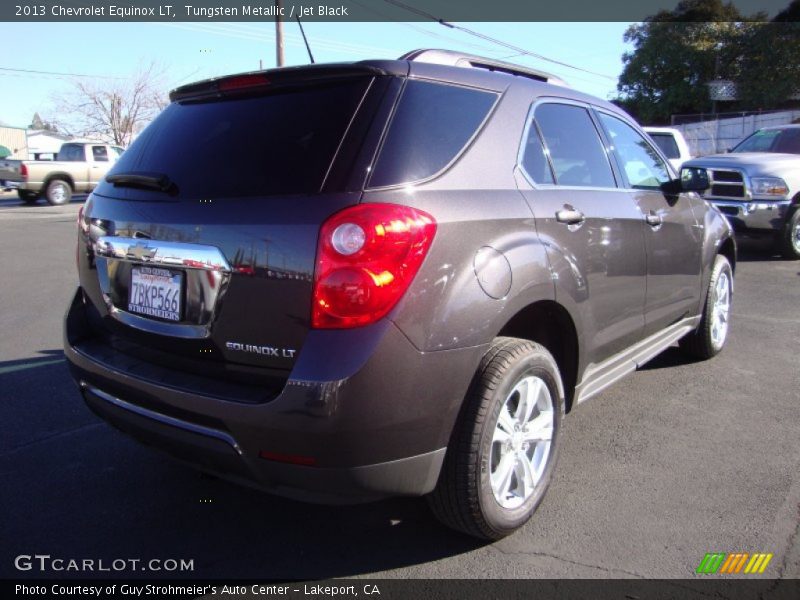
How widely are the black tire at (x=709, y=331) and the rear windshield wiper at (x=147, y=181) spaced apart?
12.8 ft

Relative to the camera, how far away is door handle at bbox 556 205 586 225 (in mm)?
3052

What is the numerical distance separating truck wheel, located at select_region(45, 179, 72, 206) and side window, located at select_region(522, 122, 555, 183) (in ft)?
71.7

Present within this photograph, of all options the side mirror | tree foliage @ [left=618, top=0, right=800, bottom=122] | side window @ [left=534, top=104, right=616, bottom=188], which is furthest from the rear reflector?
tree foliage @ [left=618, top=0, right=800, bottom=122]

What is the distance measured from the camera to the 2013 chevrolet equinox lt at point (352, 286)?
2236 mm

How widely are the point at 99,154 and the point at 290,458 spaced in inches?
921

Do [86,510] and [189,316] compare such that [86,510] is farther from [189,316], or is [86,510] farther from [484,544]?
[484,544]

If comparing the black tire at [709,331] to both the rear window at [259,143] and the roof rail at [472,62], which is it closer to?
the roof rail at [472,62]

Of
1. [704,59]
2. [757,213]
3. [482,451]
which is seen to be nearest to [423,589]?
[482,451]

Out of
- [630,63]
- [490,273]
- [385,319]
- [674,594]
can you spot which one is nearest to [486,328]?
[490,273]

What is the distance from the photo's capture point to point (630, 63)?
146ft

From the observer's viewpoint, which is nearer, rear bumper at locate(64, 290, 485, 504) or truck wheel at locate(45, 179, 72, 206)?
rear bumper at locate(64, 290, 485, 504)

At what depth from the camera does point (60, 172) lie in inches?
846

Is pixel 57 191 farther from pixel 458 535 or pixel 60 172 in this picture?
pixel 458 535

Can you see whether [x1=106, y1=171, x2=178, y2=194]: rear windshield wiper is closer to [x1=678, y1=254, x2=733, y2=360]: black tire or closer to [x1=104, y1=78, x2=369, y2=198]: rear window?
[x1=104, y1=78, x2=369, y2=198]: rear window
